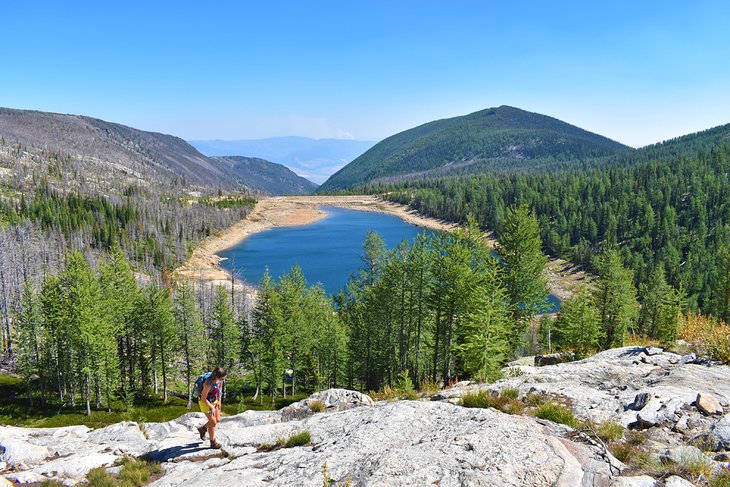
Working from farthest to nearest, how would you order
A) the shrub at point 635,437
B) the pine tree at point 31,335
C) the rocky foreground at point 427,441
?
the pine tree at point 31,335 → the shrub at point 635,437 → the rocky foreground at point 427,441

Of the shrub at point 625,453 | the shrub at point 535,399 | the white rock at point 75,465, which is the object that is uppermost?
the shrub at point 625,453

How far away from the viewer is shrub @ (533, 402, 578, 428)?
11477 mm

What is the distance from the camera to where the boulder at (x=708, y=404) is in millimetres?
11859

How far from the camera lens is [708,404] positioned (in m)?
12.0

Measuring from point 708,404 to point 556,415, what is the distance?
444 cm

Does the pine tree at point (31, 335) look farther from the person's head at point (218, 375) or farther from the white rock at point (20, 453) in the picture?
the person's head at point (218, 375)

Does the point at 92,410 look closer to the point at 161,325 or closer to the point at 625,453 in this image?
the point at 161,325

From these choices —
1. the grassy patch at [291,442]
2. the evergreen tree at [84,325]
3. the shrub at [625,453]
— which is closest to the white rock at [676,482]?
the shrub at [625,453]

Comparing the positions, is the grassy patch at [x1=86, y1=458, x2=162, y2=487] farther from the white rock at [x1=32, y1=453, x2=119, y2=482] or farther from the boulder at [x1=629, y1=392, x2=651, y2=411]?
the boulder at [x1=629, y1=392, x2=651, y2=411]

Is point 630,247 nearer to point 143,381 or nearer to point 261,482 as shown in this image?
point 143,381

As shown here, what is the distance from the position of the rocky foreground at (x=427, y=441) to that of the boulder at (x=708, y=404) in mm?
31

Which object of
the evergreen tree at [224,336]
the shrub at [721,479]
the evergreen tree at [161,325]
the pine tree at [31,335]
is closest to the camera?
the shrub at [721,479]

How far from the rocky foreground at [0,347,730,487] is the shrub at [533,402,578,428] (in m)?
0.37

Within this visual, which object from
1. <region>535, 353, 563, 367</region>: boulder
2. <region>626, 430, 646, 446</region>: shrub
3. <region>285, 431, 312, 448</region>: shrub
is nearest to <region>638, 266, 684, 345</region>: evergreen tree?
<region>535, 353, 563, 367</region>: boulder
